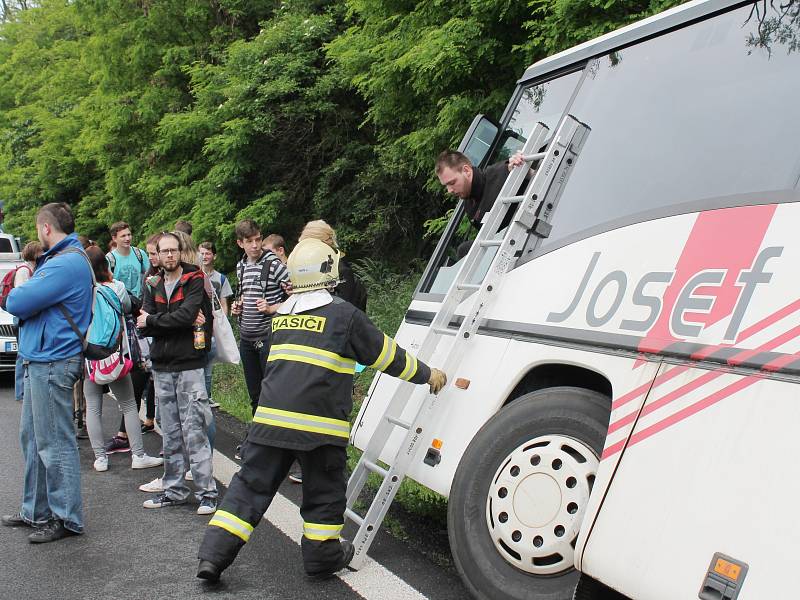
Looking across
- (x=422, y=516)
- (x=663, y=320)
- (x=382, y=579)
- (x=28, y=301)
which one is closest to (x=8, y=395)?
(x=28, y=301)

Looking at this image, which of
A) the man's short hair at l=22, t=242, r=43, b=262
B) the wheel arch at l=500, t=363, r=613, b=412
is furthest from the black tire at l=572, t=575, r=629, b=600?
the man's short hair at l=22, t=242, r=43, b=262

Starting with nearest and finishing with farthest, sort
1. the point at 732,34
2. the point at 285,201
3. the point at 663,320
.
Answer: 1. the point at 663,320
2. the point at 732,34
3. the point at 285,201

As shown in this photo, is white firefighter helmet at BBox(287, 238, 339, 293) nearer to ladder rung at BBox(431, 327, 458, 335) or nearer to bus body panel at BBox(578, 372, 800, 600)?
ladder rung at BBox(431, 327, 458, 335)

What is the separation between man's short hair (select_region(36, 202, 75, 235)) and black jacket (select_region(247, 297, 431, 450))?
1.71 m

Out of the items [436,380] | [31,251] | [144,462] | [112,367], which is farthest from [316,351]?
[31,251]

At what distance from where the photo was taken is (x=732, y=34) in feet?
10.7

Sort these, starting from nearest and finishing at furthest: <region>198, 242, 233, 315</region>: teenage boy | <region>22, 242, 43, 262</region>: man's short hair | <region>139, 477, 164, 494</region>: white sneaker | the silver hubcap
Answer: the silver hubcap < <region>139, 477, 164, 494</region>: white sneaker < <region>22, 242, 43, 262</region>: man's short hair < <region>198, 242, 233, 315</region>: teenage boy

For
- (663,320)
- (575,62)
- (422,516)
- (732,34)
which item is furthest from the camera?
(422,516)

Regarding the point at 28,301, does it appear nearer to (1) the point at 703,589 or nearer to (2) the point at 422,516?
(2) the point at 422,516

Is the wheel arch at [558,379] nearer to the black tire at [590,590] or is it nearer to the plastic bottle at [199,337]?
the black tire at [590,590]

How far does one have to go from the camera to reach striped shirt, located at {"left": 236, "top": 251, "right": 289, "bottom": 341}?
6.24 m

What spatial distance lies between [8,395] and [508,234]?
27.2 ft

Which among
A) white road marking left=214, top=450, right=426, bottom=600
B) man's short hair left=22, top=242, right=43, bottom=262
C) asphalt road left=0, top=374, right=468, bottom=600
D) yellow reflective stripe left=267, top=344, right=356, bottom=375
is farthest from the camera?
man's short hair left=22, top=242, right=43, bottom=262

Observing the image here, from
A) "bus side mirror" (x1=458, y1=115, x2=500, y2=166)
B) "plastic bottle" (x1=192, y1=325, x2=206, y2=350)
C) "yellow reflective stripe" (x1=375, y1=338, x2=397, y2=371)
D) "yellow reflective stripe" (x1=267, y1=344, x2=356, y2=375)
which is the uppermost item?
"bus side mirror" (x1=458, y1=115, x2=500, y2=166)
